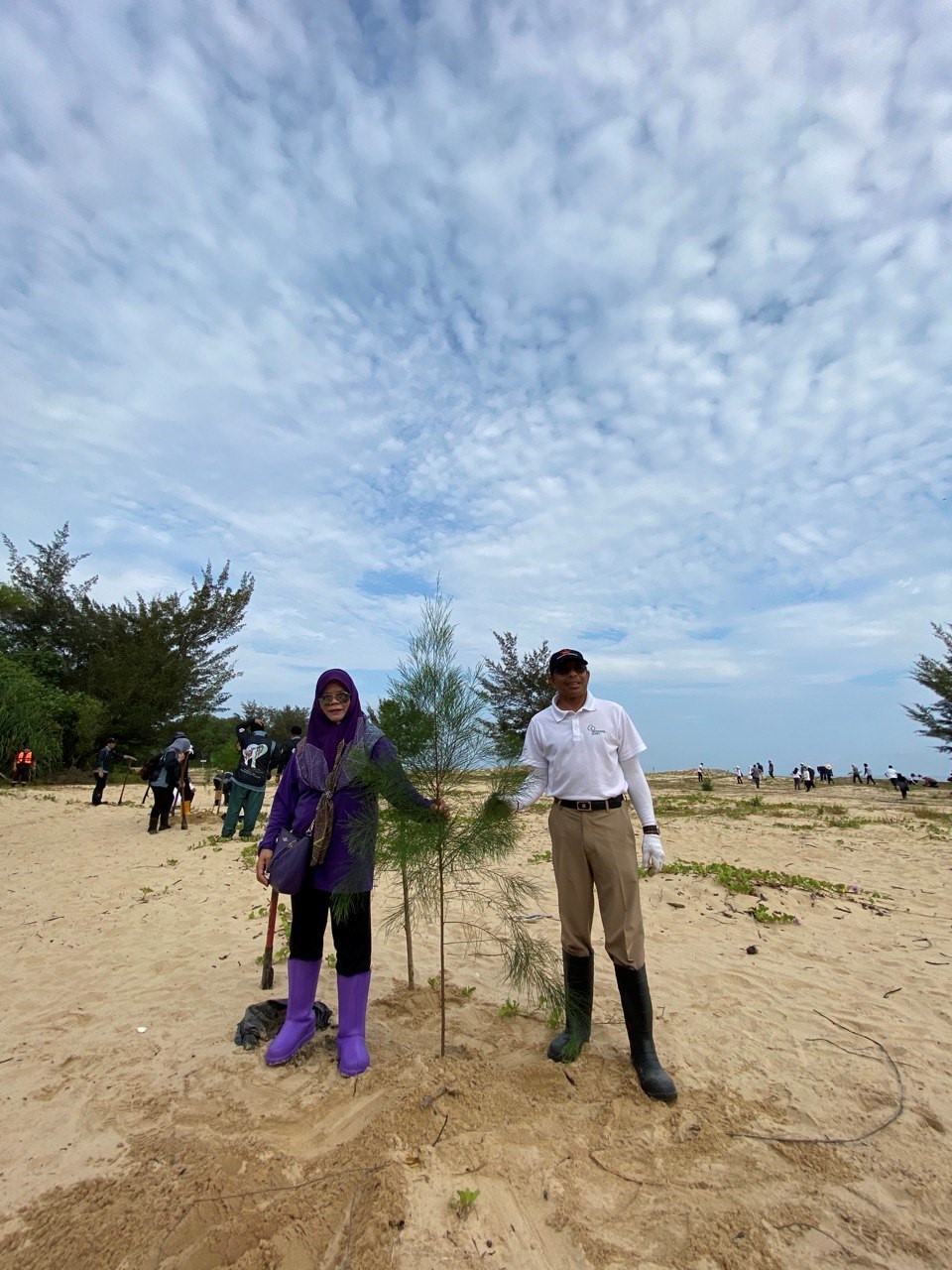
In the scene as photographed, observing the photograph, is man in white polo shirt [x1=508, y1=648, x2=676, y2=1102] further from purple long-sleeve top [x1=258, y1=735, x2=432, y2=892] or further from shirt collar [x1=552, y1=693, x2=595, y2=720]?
purple long-sleeve top [x1=258, y1=735, x2=432, y2=892]

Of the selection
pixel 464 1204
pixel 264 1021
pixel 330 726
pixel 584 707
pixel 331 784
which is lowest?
pixel 464 1204

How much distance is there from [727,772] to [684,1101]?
46.9 metres

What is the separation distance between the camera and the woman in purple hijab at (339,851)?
11.4ft

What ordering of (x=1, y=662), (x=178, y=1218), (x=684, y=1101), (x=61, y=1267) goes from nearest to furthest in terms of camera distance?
(x=61, y=1267) → (x=178, y=1218) → (x=684, y=1101) → (x=1, y=662)

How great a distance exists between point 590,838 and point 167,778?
1189 cm

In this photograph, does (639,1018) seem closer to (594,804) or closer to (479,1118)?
(479,1118)

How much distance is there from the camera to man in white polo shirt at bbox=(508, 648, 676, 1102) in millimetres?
3340

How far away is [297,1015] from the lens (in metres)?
3.66

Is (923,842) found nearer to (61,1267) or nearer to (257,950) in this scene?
(257,950)

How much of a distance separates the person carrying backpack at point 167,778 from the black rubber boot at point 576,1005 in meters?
10.7

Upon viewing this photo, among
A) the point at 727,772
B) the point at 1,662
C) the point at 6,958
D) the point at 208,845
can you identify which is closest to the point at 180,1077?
the point at 6,958

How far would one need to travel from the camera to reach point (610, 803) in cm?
346

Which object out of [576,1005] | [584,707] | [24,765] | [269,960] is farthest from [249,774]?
[24,765]

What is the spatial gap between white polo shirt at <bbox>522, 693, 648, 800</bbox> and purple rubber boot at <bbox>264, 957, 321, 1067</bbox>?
1729 mm
